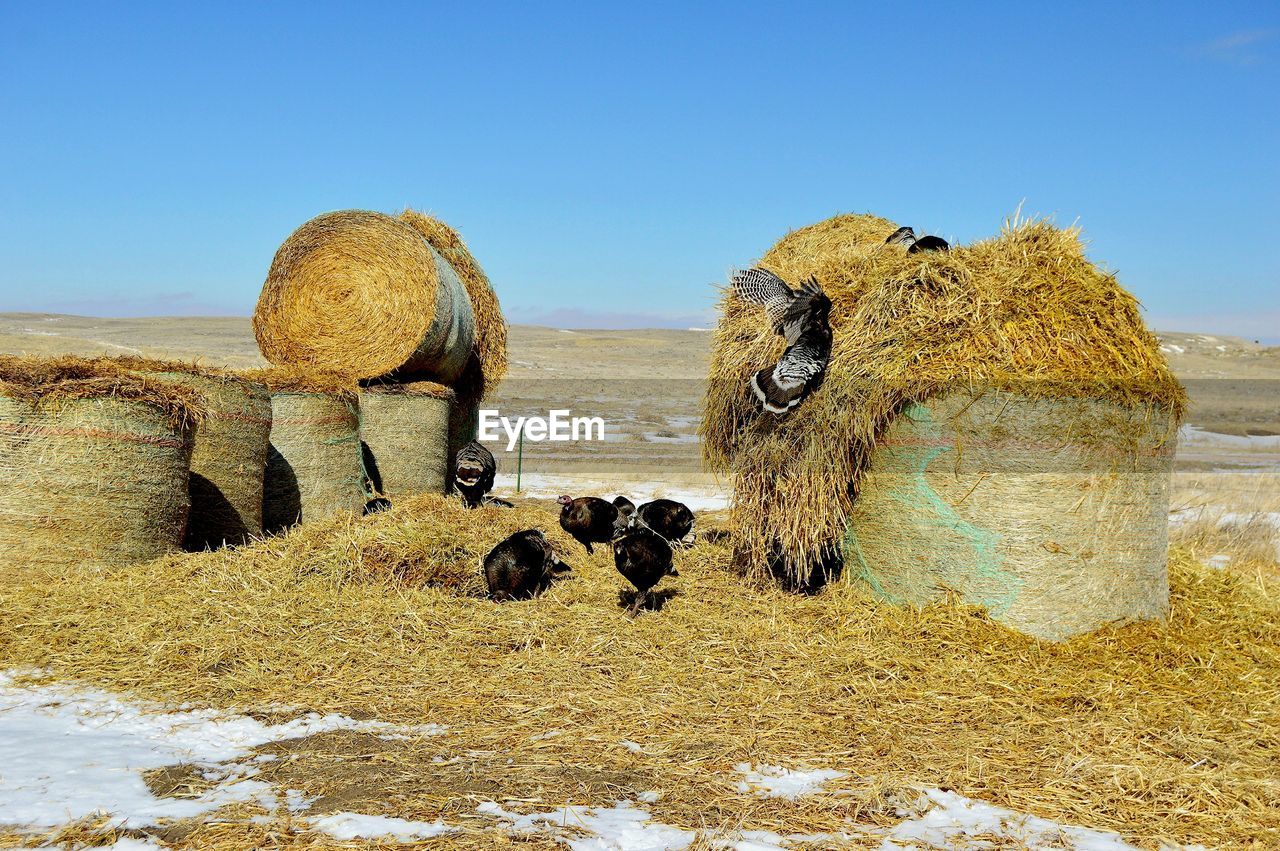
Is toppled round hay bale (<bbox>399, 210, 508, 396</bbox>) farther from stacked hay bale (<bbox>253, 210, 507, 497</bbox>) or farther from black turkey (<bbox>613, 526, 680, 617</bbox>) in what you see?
black turkey (<bbox>613, 526, 680, 617</bbox>)

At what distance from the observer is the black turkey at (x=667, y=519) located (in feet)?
27.3

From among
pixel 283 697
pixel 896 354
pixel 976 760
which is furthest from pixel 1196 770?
pixel 283 697

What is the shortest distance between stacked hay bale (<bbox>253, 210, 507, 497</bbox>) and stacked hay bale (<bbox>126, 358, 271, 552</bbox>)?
5.61ft

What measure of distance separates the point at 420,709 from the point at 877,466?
3.36 metres

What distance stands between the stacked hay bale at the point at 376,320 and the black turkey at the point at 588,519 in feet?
8.89

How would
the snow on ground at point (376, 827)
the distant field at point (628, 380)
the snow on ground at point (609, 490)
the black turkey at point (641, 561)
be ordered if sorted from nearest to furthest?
the snow on ground at point (376, 827)
the black turkey at point (641, 561)
the snow on ground at point (609, 490)
the distant field at point (628, 380)

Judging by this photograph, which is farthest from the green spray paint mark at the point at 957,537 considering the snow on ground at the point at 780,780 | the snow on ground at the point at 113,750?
the snow on ground at the point at 113,750

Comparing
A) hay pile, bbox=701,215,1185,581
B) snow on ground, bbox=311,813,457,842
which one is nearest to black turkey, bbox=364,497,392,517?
hay pile, bbox=701,215,1185,581

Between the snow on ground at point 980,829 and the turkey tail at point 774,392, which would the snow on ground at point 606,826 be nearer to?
the snow on ground at point 980,829

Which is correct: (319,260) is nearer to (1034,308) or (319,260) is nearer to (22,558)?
(22,558)

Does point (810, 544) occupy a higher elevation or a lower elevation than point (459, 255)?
lower

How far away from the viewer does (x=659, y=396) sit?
112ft

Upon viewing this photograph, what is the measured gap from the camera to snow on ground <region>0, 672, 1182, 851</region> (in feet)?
11.8

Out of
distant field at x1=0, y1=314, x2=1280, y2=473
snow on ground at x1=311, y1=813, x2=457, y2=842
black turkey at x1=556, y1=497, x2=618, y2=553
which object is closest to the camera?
snow on ground at x1=311, y1=813, x2=457, y2=842
